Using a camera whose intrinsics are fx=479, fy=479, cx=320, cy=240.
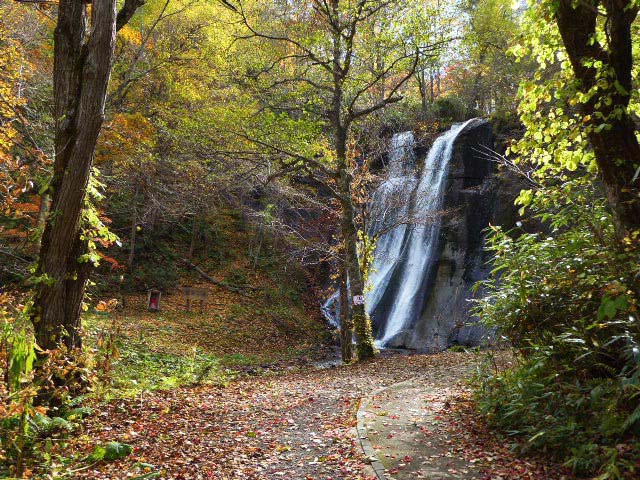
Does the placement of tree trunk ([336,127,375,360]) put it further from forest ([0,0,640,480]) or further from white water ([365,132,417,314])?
white water ([365,132,417,314])

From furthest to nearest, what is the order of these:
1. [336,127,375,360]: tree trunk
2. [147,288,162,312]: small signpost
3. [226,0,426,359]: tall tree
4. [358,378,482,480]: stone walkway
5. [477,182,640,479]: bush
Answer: [147,288,162,312]: small signpost → [336,127,375,360]: tree trunk → [226,0,426,359]: tall tree → [358,378,482,480]: stone walkway → [477,182,640,479]: bush

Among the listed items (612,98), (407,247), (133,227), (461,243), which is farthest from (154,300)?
(612,98)

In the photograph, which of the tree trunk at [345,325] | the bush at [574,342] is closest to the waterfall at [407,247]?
the tree trunk at [345,325]

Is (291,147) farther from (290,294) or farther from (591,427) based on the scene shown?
(290,294)

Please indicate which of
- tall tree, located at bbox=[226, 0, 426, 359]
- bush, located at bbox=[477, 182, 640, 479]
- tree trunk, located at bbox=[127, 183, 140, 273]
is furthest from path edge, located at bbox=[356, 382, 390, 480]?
tree trunk, located at bbox=[127, 183, 140, 273]

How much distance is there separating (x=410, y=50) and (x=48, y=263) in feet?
30.9

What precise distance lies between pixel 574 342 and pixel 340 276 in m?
9.22

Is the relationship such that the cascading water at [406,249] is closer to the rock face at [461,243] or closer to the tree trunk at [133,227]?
the rock face at [461,243]

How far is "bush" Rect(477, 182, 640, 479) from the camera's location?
12.7ft

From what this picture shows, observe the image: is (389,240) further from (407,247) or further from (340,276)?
(340,276)

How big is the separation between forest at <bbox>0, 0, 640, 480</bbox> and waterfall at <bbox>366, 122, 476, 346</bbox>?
150 mm

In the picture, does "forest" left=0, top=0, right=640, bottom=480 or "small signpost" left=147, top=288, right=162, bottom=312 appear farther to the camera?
"small signpost" left=147, top=288, right=162, bottom=312

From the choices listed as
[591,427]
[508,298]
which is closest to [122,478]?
[591,427]

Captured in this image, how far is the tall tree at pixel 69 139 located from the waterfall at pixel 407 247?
1268 centimetres
